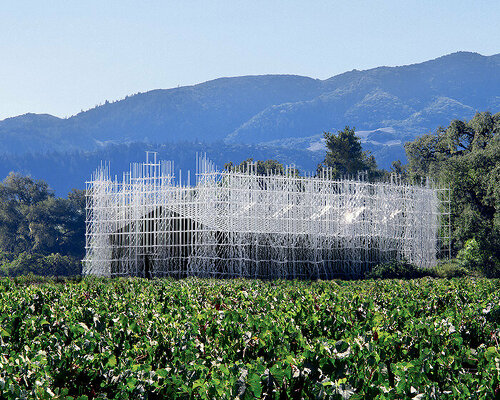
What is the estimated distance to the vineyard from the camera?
7.01m

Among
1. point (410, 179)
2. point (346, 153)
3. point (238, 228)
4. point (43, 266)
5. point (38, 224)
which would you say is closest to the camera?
point (238, 228)

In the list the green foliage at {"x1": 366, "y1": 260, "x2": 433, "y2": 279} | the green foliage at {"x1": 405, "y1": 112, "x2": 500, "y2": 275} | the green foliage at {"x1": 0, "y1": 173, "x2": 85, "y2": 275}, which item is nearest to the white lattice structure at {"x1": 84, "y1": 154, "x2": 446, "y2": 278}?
the green foliage at {"x1": 366, "y1": 260, "x2": 433, "y2": 279}

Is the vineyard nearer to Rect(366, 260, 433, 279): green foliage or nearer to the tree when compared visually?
Rect(366, 260, 433, 279): green foliage

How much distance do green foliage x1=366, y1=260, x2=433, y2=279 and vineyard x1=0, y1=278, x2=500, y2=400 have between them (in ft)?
95.9

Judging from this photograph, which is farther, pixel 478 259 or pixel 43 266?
pixel 43 266

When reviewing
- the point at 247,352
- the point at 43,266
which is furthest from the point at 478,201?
the point at 247,352

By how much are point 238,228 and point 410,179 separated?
3455cm

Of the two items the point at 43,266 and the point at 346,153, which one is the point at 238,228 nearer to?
the point at 43,266

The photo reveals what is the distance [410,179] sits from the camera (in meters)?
73.3

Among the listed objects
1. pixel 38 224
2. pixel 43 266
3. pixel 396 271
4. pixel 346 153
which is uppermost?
pixel 346 153

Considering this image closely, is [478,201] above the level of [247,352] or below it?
above

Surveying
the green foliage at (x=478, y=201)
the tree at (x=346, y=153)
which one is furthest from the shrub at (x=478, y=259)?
the tree at (x=346, y=153)

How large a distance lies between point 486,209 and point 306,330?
181ft

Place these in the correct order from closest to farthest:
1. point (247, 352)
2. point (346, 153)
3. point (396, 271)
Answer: point (247, 352), point (396, 271), point (346, 153)
